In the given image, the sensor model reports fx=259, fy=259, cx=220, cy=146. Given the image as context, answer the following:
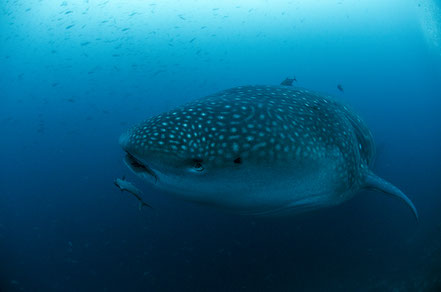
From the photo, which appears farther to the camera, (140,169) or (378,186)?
(378,186)

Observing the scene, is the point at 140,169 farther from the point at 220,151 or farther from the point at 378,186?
the point at 378,186

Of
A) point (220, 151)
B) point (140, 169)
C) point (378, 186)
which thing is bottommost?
point (378, 186)

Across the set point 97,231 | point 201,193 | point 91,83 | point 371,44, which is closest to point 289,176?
point 201,193

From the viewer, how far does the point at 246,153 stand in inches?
71.4

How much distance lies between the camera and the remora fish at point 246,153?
173cm

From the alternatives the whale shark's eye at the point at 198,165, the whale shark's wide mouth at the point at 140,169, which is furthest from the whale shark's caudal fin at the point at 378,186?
the whale shark's wide mouth at the point at 140,169

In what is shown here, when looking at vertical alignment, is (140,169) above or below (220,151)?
below

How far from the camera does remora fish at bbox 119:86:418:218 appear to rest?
1.73 metres

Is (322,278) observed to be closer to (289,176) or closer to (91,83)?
(289,176)

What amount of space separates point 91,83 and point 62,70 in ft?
33.2

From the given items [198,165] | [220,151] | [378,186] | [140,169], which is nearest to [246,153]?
[220,151]

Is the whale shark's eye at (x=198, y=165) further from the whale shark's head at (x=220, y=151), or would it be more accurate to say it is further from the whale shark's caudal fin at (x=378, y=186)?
the whale shark's caudal fin at (x=378, y=186)

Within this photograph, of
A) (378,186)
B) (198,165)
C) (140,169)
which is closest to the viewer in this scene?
(198,165)

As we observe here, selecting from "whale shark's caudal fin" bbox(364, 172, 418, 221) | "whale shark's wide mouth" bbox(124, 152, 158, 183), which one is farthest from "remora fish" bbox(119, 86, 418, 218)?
"whale shark's caudal fin" bbox(364, 172, 418, 221)
